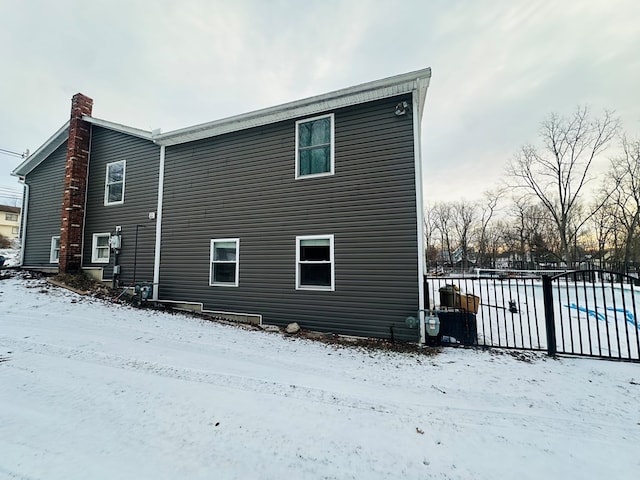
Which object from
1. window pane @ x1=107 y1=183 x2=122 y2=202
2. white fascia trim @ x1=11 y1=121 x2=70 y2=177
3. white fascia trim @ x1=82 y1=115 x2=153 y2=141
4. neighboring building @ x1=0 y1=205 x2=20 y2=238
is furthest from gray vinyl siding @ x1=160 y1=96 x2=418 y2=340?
neighboring building @ x1=0 y1=205 x2=20 y2=238

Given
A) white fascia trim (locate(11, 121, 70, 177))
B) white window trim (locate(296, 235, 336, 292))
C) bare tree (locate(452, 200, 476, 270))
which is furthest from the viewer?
bare tree (locate(452, 200, 476, 270))

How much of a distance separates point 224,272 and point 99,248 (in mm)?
5832

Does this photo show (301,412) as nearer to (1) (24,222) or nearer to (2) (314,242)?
(2) (314,242)

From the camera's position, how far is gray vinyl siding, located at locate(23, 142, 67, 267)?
37.0ft

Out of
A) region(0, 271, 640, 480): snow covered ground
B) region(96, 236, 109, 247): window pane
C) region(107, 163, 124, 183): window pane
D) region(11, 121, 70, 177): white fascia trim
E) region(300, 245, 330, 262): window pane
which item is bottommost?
region(0, 271, 640, 480): snow covered ground

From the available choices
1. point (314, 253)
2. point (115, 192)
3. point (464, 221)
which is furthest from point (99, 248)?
point (464, 221)

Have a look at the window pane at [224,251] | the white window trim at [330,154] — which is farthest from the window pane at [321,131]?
the window pane at [224,251]

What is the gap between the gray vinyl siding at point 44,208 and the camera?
37.0 feet

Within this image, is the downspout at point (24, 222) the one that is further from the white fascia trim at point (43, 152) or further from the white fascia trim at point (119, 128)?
the white fascia trim at point (119, 128)

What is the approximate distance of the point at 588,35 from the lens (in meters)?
8.32

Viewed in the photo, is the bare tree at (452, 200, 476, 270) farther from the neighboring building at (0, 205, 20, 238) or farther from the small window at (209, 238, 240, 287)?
the neighboring building at (0, 205, 20, 238)

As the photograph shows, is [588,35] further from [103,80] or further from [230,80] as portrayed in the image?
[103,80]

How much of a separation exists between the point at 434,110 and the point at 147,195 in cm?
1305

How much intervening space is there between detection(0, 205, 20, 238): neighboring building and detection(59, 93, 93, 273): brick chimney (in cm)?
3872
